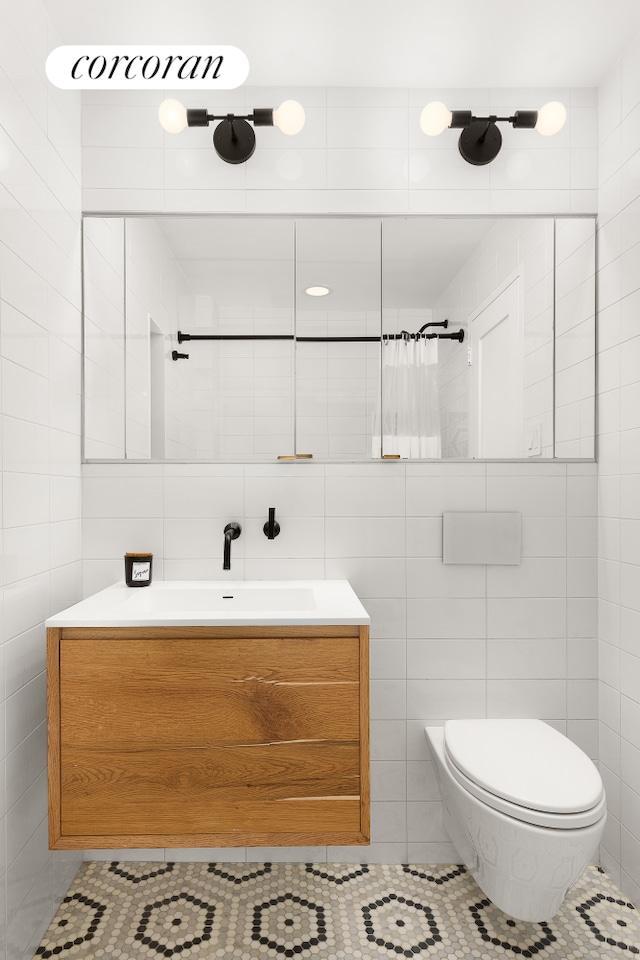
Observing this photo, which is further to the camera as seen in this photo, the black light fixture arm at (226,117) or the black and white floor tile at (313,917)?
the black light fixture arm at (226,117)

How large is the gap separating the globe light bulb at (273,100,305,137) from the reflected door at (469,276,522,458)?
84cm

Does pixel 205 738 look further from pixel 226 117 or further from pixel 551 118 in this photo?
pixel 551 118

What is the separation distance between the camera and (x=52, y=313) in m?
1.69

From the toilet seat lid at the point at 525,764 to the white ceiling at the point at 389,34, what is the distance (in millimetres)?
2053

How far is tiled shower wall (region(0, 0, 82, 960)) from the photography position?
4.62 ft

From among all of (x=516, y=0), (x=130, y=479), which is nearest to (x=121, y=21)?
(x=516, y=0)

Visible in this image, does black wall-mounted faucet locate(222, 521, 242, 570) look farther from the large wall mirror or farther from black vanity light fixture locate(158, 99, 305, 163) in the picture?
black vanity light fixture locate(158, 99, 305, 163)

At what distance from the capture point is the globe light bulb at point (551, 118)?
6.05 feet

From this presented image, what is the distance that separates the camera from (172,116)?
1835 millimetres

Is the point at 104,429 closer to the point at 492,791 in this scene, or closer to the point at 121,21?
the point at 121,21

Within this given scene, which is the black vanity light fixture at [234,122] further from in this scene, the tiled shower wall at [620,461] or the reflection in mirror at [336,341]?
the tiled shower wall at [620,461]

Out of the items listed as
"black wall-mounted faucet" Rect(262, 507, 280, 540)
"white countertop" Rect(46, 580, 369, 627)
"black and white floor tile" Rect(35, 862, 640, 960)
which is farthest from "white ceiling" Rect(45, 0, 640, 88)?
"black and white floor tile" Rect(35, 862, 640, 960)

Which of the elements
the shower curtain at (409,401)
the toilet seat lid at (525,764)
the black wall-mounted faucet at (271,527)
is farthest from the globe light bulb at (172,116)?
the toilet seat lid at (525,764)

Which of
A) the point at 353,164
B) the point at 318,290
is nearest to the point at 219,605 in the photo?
the point at 318,290
